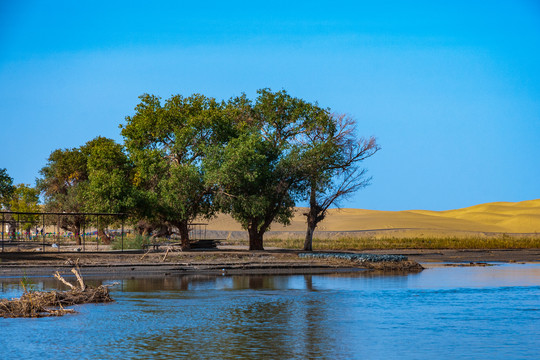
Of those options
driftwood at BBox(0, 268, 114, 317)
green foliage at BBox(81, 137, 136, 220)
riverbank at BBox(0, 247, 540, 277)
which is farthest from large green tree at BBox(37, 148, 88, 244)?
driftwood at BBox(0, 268, 114, 317)

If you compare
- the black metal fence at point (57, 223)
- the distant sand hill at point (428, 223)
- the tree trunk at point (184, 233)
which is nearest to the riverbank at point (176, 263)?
the black metal fence at point (57, 223)

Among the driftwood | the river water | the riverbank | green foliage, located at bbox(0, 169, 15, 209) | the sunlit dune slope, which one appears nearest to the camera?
the river water

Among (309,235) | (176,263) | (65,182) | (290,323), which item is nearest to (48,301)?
(290,323)

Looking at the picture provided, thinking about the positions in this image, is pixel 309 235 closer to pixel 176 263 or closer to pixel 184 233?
pixel 184 233

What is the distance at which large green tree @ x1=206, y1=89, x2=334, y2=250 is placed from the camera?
43.9 meters

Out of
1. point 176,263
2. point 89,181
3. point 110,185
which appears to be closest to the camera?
point 176,263

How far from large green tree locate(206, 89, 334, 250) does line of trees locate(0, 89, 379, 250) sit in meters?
0.08

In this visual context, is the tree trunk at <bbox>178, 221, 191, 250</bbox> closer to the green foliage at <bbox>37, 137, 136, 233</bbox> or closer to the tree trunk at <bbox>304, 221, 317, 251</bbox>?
the green foliage at <bbox>37, 137, 136, 233</bbox>

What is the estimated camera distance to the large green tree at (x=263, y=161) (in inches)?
1727

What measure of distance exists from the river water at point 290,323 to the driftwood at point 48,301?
600 mm

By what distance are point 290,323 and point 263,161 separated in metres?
26.6

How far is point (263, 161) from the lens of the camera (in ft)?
149

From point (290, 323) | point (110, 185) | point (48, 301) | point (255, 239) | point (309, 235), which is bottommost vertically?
point (290, 323)

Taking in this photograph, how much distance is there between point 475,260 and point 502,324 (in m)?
32.9
